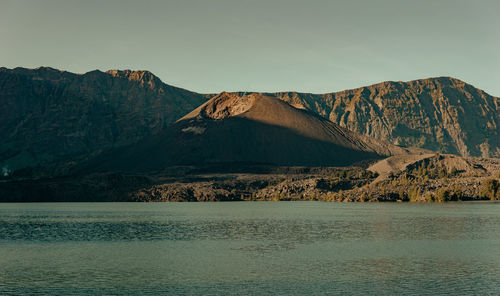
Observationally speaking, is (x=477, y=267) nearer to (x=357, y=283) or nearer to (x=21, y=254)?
(x=357, y=283)

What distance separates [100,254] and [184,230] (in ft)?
118

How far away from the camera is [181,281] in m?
53.6

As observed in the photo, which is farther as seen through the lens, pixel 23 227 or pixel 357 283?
pixel 23 227

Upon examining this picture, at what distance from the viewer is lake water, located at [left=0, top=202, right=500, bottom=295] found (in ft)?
166

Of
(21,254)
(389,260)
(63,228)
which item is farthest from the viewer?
(63,228)

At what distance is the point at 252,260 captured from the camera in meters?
67.1

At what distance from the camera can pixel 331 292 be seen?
48031 millimetres

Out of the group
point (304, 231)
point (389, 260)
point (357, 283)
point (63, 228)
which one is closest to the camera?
point (357, 283)

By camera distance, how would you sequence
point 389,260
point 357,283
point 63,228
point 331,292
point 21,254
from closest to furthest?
point 331,292 → point 357,283 → point 389,260 → point 21,254 → point 63,228

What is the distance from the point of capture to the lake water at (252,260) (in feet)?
166

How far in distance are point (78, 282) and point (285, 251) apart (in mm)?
30797

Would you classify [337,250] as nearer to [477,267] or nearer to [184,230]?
[477,267]

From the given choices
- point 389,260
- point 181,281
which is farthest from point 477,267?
point 181,281

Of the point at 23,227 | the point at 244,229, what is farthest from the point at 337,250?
the point at 23,227
